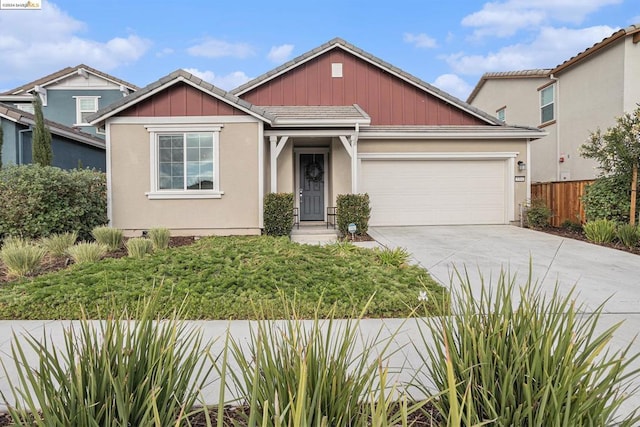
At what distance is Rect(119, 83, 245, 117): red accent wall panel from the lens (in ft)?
32.4

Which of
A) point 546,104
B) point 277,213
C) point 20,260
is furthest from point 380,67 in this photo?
point 20,260

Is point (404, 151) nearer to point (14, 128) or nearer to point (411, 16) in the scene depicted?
point (411, 16)

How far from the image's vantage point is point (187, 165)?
1001 cm

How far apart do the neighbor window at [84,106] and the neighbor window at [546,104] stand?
838 inches

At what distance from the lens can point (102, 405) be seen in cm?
175

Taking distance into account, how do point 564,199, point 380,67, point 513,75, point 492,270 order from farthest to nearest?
point 513,75
point 380,67
point 564,199
point 492,270

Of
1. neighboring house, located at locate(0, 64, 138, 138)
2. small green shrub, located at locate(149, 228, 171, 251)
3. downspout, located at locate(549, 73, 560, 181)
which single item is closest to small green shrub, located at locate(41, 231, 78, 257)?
small green shrub, located at locate(149, 228, 171, 251)

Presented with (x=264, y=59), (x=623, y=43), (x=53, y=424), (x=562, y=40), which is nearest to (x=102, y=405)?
(x=53, y=424)

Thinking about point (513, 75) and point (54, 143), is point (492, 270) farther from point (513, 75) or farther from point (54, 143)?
point (54, 143)

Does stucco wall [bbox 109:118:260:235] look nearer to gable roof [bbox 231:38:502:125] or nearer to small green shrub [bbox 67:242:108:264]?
small green shrub [bbox 67:242:108:264]

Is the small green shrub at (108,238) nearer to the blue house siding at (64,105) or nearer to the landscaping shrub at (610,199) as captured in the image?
the landscaping shrub at (610,199)

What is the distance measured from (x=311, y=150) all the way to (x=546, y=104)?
35.5 feet

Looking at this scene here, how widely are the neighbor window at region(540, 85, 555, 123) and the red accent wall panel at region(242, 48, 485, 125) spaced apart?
451 cm

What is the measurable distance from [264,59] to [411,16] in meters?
7.59
